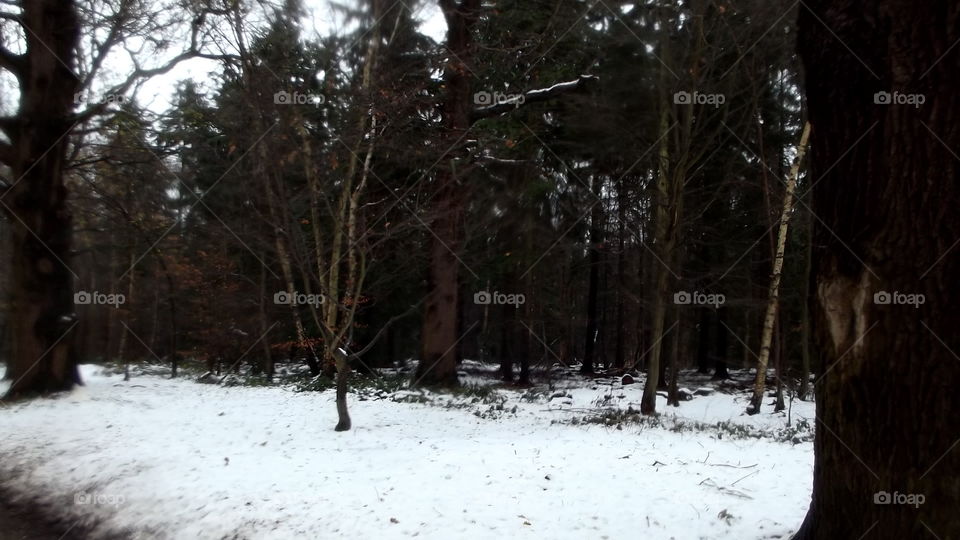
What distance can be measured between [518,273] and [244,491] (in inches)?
604

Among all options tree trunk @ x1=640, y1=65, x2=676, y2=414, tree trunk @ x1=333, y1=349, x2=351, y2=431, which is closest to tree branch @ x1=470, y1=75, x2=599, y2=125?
tree trunk @ x1=640, y1=65, x2=676, y2=414

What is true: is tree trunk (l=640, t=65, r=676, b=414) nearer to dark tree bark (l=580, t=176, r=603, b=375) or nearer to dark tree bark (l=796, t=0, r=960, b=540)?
dark tree bark (l=580, t=176, r=603, b=375)

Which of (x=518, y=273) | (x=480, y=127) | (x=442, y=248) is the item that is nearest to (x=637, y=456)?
(x=442, y=248)

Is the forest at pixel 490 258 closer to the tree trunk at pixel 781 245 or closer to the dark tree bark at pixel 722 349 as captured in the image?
the tree trunk at pixel 781 245

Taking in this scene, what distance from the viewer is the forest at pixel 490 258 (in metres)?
3.23

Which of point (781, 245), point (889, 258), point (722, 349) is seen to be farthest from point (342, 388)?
point (722, 349)

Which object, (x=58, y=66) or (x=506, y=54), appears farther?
(x=506, y=54)

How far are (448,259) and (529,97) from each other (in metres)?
4.54

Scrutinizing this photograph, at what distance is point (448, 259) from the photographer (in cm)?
1623

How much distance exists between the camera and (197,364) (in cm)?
2334

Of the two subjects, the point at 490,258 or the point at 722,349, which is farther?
the point at 722,349

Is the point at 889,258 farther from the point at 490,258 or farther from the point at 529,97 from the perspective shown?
the point at 490,258

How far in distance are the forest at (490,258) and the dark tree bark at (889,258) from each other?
0.01m

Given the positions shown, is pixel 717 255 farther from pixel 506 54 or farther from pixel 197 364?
pixel 197 364
